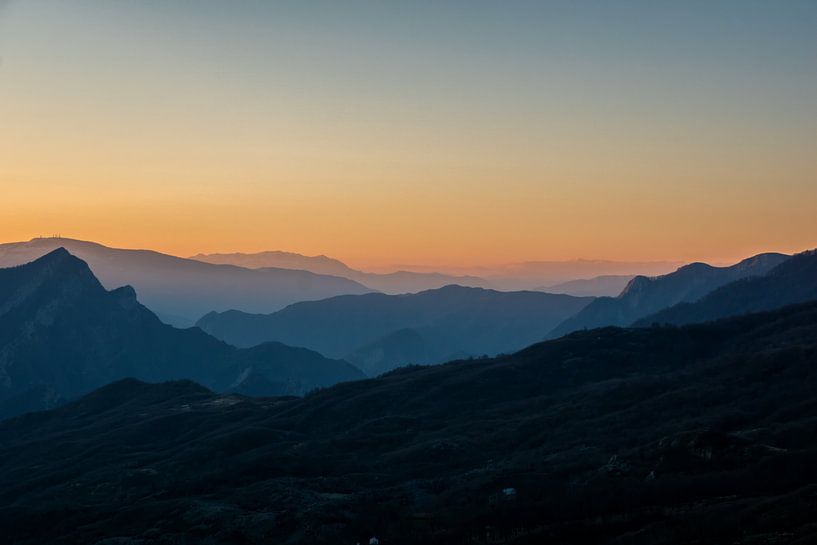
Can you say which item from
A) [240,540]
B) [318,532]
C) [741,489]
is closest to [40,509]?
[240,540]

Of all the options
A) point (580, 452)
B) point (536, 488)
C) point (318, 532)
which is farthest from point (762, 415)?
point (318, 532)

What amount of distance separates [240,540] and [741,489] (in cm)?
7814

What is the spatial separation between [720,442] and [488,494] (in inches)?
1561

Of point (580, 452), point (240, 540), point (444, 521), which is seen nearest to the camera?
point (444, 521)

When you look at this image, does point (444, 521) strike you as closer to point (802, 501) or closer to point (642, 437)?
point (802, 501)

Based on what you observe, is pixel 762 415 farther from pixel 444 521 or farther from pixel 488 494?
pixel 444 521

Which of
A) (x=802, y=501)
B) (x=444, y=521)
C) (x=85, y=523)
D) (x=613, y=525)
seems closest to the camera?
(x=802, y=501)

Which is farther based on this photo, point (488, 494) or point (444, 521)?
point (488, 494)

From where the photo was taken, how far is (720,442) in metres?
140

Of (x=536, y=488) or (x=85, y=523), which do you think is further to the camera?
(x=85, y=523)

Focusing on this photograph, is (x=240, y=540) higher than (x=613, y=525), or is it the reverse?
(x=613, y=525)

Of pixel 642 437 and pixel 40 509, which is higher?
pixel 642 437

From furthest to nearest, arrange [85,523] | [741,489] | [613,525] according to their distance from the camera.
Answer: [85,523]
[741,489]
[613,525]

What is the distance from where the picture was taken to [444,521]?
5157 inches
